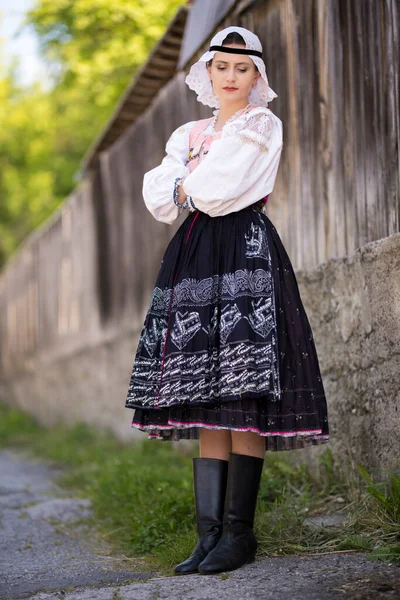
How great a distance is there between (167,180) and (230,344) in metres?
0.68

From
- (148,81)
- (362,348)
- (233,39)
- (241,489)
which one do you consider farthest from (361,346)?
(148,81)

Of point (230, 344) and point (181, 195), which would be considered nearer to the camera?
point (230, 344)

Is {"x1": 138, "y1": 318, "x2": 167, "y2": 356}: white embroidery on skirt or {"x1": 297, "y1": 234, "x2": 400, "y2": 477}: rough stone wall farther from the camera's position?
{"x1": 297, "y1": 234, "x2": 400, "y2": 477}: rough stone wall

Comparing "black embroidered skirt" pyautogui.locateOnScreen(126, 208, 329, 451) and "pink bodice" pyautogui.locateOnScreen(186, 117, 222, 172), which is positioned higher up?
"pink bodice" pyautogui.locateOnScreen(186, 117, 222, 172)

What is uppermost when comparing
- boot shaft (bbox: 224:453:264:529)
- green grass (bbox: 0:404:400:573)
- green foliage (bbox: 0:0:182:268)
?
green foliage (bbox: 0:0:182:268)

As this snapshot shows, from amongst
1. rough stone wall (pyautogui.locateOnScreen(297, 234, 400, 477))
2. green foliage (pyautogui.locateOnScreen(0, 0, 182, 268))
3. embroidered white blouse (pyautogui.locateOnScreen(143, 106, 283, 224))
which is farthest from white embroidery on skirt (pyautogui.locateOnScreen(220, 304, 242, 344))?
green foliage (pyautogui.locateOnScreen(0, 0, 182, 268))

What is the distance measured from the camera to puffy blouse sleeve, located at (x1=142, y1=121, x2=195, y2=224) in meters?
3.12

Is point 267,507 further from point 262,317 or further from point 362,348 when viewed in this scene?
point 262,317

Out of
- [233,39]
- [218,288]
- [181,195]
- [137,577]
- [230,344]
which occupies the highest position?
[233,39]

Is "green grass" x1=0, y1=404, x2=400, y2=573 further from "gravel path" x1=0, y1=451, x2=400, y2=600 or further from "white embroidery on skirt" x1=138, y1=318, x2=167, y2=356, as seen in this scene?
"white embroidery on skirt" x1=138, y1=318, x2=167, y2=356

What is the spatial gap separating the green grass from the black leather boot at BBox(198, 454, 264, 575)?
0.60 feet

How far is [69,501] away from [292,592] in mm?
2643

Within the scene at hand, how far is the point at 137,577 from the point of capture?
3043mm

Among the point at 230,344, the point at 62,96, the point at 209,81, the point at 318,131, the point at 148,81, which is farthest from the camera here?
the point at 62,96
